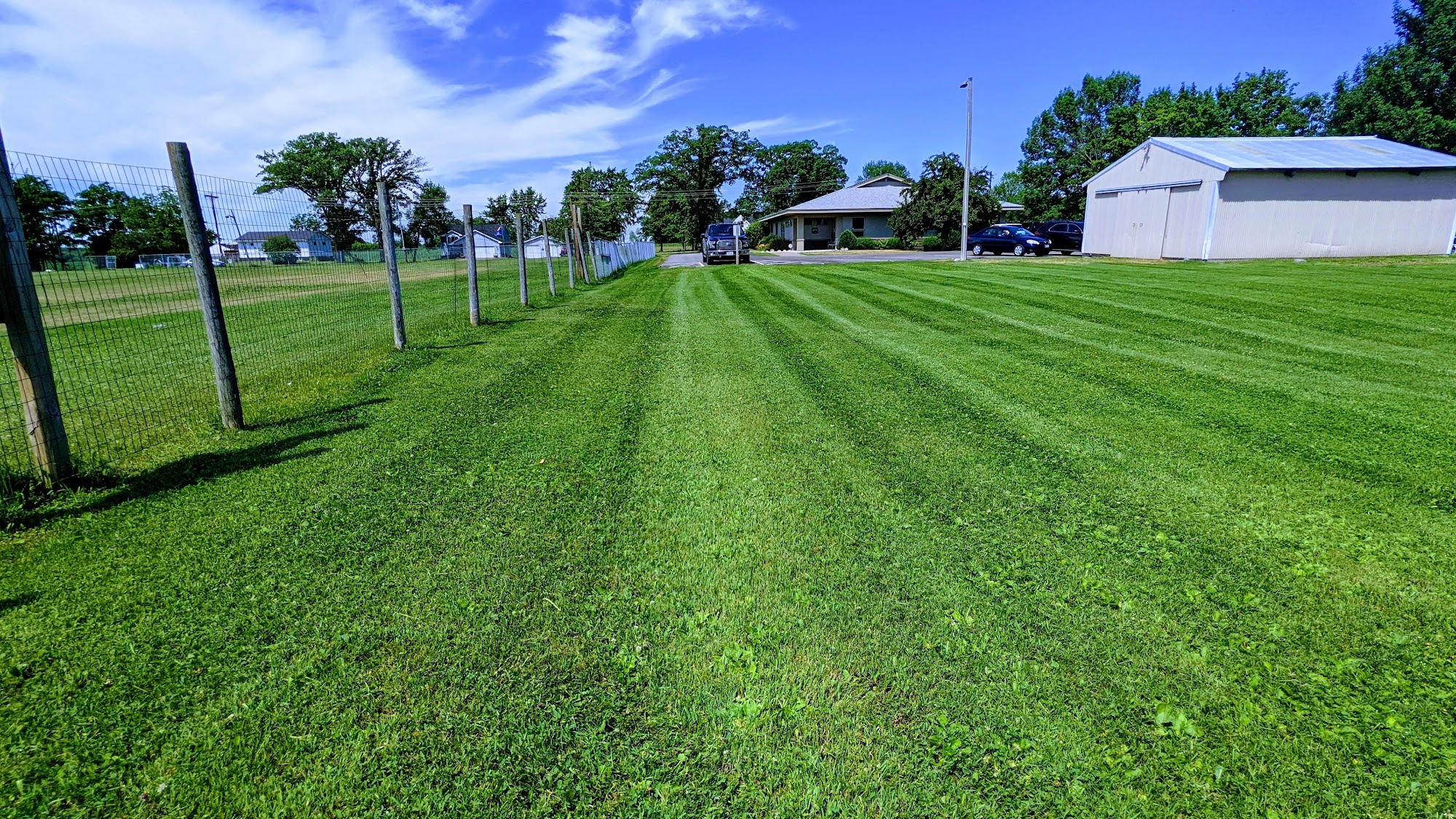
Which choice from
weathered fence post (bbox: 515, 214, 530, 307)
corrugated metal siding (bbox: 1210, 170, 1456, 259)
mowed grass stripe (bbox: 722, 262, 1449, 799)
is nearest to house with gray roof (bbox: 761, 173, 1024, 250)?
corrugated metal siding (bbox: 1210, 170, 1456, 259)

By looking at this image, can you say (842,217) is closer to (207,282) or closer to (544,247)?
(544,247)

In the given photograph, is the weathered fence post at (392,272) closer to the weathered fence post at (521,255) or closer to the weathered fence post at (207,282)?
the weathered fence post at (207,282)

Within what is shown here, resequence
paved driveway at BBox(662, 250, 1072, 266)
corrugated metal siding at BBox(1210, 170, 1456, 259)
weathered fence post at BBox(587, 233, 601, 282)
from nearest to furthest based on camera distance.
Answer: weathered fence post at BBox(587, 233, 601, 282) < corrugated metal siding at BBox(1210, 170, 1456, 259) < paved driveway at BBox(662, 250, 1072, 266)

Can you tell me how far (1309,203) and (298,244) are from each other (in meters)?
28.8

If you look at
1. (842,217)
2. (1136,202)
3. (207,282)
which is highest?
(842,217)

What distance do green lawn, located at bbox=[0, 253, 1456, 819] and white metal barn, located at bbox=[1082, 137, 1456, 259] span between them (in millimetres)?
20609

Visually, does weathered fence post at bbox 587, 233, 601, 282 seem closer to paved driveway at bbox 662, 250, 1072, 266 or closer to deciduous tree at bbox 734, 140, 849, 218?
paved driveway at bbox 662, 250, 1072, 266

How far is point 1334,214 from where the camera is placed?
23203mm

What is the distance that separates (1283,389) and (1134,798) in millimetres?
5748

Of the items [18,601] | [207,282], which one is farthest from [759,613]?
[207,282]

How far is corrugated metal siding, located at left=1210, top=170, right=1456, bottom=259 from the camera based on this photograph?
75.0ft

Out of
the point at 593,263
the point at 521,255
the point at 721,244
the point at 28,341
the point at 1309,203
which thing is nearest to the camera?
the point at 28,341

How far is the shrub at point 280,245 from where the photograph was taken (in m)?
7.20

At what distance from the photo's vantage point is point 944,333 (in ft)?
30.8
